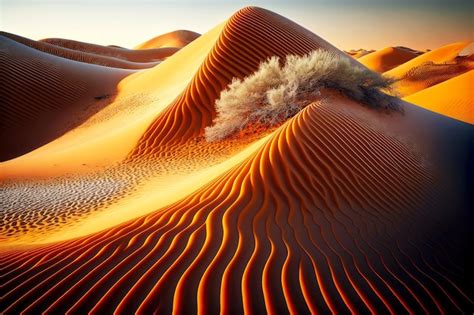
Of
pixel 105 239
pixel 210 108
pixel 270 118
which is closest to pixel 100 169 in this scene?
pixel 210 108

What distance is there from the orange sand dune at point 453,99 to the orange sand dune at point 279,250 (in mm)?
10548

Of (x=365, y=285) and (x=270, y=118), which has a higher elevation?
(x=270, y=118)

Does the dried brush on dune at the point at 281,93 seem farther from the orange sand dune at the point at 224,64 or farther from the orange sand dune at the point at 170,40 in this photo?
the orange sand dune at the point at 170,40

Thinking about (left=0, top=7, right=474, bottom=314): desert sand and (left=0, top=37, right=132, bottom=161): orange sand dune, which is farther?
(left=0, top=37, right=132, bottom=161): orange sand dune

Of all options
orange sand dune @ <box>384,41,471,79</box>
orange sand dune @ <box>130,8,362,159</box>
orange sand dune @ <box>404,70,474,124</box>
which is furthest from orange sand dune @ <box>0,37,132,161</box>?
orange sand dune @ <box>384,41,471,79</box>

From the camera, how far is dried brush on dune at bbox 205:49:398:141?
29.7 feet

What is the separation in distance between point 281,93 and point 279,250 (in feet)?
20.7

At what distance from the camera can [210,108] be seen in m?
10.6

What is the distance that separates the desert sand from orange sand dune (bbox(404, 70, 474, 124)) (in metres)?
3.82

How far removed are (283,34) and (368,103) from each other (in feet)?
17.5

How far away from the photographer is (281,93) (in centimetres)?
902

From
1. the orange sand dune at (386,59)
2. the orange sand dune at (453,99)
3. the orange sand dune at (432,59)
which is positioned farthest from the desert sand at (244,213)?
the orange sand dune at (386,59)

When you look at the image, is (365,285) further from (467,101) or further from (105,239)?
(467,101)

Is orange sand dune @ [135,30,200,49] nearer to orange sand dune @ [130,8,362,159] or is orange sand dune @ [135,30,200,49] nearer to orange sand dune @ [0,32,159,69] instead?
orange sand dune @ [0,32,159,69]
